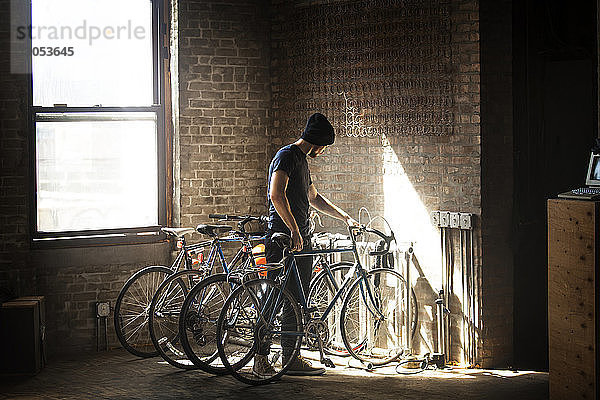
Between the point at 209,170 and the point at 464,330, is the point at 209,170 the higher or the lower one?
the higher one

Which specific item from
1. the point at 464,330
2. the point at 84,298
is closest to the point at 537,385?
the point at 464,330

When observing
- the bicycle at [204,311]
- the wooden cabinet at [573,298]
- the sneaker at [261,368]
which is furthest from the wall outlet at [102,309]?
the wooden cabinet at [573,298]

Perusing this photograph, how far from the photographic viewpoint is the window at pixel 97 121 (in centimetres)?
751

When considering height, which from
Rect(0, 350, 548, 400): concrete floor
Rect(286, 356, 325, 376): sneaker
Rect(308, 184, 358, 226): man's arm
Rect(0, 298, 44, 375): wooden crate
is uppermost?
Rect(308, 184, 358, 226): man's arm

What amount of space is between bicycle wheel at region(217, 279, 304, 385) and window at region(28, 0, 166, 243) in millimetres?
1771

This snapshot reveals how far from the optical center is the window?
7.51 m

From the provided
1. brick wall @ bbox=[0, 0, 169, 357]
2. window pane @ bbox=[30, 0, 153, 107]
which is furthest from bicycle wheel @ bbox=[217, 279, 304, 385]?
window pane @ bbox=[30, 0, 153, 107]

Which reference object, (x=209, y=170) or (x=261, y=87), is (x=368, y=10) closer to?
(x=261, y=87)

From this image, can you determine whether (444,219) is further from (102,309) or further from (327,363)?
(102,309)

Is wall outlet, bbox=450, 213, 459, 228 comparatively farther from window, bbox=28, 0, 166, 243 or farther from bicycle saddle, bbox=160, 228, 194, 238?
window, bbox=28, 0, 166, 243

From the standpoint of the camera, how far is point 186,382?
6.51 m

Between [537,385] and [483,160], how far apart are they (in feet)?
5.48

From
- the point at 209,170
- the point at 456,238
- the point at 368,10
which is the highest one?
the point at 368,10

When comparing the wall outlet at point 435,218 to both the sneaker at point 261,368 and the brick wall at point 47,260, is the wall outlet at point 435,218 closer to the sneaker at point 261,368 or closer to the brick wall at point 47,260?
the sneaker at point 261,368
